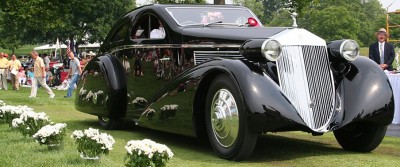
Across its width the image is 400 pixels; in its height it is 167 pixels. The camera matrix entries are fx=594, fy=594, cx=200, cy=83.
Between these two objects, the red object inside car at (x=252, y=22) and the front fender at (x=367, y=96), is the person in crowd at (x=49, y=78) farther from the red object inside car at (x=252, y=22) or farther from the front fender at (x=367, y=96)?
the front fender at (x=367, y=96)

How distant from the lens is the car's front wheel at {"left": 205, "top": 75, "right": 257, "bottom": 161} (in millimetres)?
5914

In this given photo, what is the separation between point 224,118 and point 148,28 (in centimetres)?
282

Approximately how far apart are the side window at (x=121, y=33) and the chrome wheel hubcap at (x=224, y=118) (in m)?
3.18

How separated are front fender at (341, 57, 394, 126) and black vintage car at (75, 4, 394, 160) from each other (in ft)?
0.04

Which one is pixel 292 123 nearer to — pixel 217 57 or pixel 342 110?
pixel 342 110

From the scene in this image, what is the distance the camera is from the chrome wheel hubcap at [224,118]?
239 inches

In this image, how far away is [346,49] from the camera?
6.71 metres

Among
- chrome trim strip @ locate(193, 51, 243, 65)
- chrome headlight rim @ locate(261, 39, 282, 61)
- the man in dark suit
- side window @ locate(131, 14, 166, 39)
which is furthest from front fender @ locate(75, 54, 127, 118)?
the man in dark suit

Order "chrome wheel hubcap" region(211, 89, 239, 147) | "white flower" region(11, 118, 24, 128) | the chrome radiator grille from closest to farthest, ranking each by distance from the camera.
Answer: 1. "chrome wheel hubcap" region(211, 89, 239, 147)
2. the chrome radiator grille
3. "white flower" region(11, 118, 24, 128)

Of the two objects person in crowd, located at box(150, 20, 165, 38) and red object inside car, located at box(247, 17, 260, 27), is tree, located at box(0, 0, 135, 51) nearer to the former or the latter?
person in crowd, located at box(150, 20, 165, 38)

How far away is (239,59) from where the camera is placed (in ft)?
21.2

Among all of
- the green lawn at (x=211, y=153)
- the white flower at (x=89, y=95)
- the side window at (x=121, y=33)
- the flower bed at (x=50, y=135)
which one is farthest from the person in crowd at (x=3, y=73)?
the flower bed at (x=50, y=135)

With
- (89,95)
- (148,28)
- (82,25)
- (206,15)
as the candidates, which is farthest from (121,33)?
(82,25)

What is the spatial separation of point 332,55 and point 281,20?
97.6 meters
